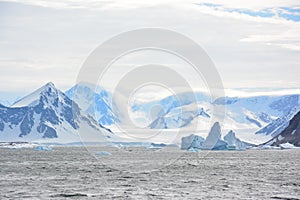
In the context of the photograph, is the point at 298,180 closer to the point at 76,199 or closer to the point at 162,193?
the point at 162,193

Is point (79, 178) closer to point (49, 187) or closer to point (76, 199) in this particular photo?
point (49, 187)

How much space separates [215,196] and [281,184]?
1742cm

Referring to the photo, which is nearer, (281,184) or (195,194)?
(195,194)

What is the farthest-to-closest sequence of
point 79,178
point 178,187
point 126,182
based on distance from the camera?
1. point 79,178
2. point 126,182
3. point 178,187

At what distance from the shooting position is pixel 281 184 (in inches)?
3017

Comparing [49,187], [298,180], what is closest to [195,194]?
[49,187]

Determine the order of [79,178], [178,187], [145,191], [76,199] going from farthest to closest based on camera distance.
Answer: [79,178] < [178,187] < [145,191] < [76,199]

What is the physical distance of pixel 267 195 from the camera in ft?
205

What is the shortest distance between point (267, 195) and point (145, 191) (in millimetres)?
14648

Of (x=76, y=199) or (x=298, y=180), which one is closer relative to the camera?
(x=76, y=199)

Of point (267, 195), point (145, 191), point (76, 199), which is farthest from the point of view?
point (145, 191)

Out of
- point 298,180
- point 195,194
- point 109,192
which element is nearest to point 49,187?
point 109,192

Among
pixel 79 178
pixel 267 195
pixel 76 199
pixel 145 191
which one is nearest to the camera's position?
pixel 76 199

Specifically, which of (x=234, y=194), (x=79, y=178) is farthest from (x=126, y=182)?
(x=234, y=194)
